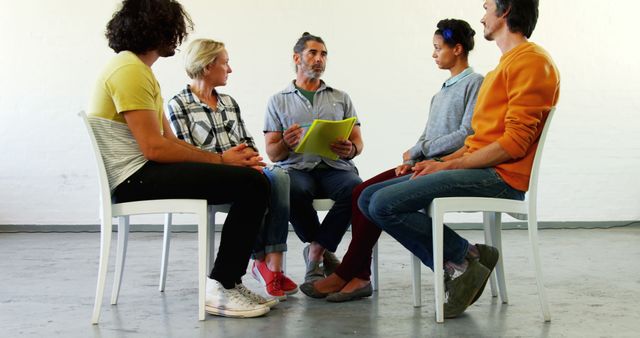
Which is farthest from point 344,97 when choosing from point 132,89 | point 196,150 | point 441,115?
point 132,89

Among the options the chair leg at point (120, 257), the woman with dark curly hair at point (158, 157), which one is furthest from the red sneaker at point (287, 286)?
the chair leg at point (120, 257)

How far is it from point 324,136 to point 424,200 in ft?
2.40

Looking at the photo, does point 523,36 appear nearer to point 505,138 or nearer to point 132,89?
point 505,138

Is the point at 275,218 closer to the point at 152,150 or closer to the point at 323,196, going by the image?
the point at 323,196

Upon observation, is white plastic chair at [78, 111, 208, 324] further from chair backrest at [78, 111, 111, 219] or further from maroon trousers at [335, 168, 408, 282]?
maroon trousers at [335, 168, 408, 282]

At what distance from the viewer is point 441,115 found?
10.6 ft

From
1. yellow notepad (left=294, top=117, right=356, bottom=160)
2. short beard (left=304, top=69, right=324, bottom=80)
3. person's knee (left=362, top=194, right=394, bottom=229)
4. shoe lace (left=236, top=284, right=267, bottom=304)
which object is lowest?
shoe lace (left=236, top=284, right=267, bottom=304)

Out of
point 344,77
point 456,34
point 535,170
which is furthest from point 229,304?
point 344,77

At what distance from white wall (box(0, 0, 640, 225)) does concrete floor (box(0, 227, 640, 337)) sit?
1.79 metres

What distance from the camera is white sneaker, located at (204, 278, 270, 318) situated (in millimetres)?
2838

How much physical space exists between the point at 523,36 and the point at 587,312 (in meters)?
1.12

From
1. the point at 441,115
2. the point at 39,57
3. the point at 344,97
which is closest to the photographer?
the point at 441,115

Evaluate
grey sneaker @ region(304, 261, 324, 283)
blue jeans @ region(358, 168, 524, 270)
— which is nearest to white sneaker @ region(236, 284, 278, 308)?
grey sneaker @ region(304, 261, 324, 283)

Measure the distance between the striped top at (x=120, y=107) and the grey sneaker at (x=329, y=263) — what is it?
1.12 meters
